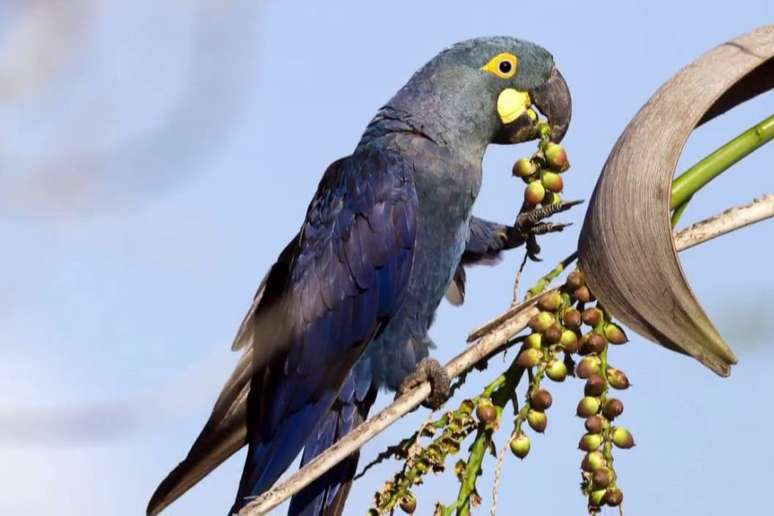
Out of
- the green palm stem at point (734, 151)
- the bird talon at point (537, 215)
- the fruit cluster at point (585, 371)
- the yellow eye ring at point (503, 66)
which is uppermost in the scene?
the yellow eye ring at point (503, 66)

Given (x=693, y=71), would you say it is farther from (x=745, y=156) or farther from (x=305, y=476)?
(x=305, y=476)

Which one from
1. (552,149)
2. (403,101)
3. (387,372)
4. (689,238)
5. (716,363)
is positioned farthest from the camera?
(403,101)

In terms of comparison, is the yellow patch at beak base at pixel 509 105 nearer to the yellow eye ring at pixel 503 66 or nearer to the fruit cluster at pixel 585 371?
the yellow eye ring at pixel 503 66

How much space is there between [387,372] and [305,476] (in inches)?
51.3

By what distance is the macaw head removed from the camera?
10.5 ft

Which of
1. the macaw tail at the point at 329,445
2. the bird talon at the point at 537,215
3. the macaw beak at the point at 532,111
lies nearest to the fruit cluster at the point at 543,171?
the bird talon at the point at 537,215

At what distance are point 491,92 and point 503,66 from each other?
0.09 metres

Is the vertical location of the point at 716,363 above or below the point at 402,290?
below

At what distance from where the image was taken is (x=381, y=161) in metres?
3.05

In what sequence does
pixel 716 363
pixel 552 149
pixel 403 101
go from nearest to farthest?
pixel 716 363 < pixel 552 149 < pixel 403 101

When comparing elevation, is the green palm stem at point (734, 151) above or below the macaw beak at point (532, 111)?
below

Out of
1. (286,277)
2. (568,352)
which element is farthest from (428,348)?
(568,352)

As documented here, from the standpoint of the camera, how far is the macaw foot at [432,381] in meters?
2.24

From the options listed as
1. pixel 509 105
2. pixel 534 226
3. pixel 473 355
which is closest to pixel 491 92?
pixel 509 105
